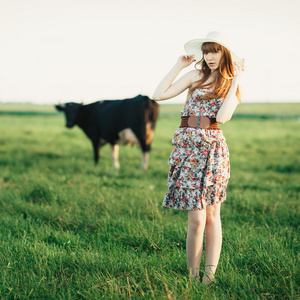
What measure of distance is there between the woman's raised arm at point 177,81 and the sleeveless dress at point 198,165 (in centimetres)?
13

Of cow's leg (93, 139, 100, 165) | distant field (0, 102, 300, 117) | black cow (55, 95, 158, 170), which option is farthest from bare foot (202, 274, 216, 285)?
distant field (0, 102, 300, 117)

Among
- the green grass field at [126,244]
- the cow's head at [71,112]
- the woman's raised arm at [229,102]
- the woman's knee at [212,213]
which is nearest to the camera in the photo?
the green grass field at [126,244]

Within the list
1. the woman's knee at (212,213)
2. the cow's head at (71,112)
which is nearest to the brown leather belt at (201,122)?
the woman's knee at (212,213)

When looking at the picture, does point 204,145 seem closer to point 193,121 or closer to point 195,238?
point 193,121

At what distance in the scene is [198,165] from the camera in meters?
2.56

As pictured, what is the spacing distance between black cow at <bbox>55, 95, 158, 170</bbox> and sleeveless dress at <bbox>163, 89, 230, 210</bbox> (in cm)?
559

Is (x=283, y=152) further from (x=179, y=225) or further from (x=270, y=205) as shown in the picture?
(x=179, y=225)

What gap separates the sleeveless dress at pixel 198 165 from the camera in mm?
2535

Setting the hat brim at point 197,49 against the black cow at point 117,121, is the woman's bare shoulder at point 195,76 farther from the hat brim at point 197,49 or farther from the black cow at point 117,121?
the black cow at point 117,121

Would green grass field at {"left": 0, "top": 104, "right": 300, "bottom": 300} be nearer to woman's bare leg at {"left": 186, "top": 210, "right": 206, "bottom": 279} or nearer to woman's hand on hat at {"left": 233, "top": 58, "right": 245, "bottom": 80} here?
woman's bare leg at {"left": 186, "top": 210, "right": 206, "bottom": 279}

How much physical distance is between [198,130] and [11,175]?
4.83 meters

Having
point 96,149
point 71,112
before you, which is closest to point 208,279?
point 96,149

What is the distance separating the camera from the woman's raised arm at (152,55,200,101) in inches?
107

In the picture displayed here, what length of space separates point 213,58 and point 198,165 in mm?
792
